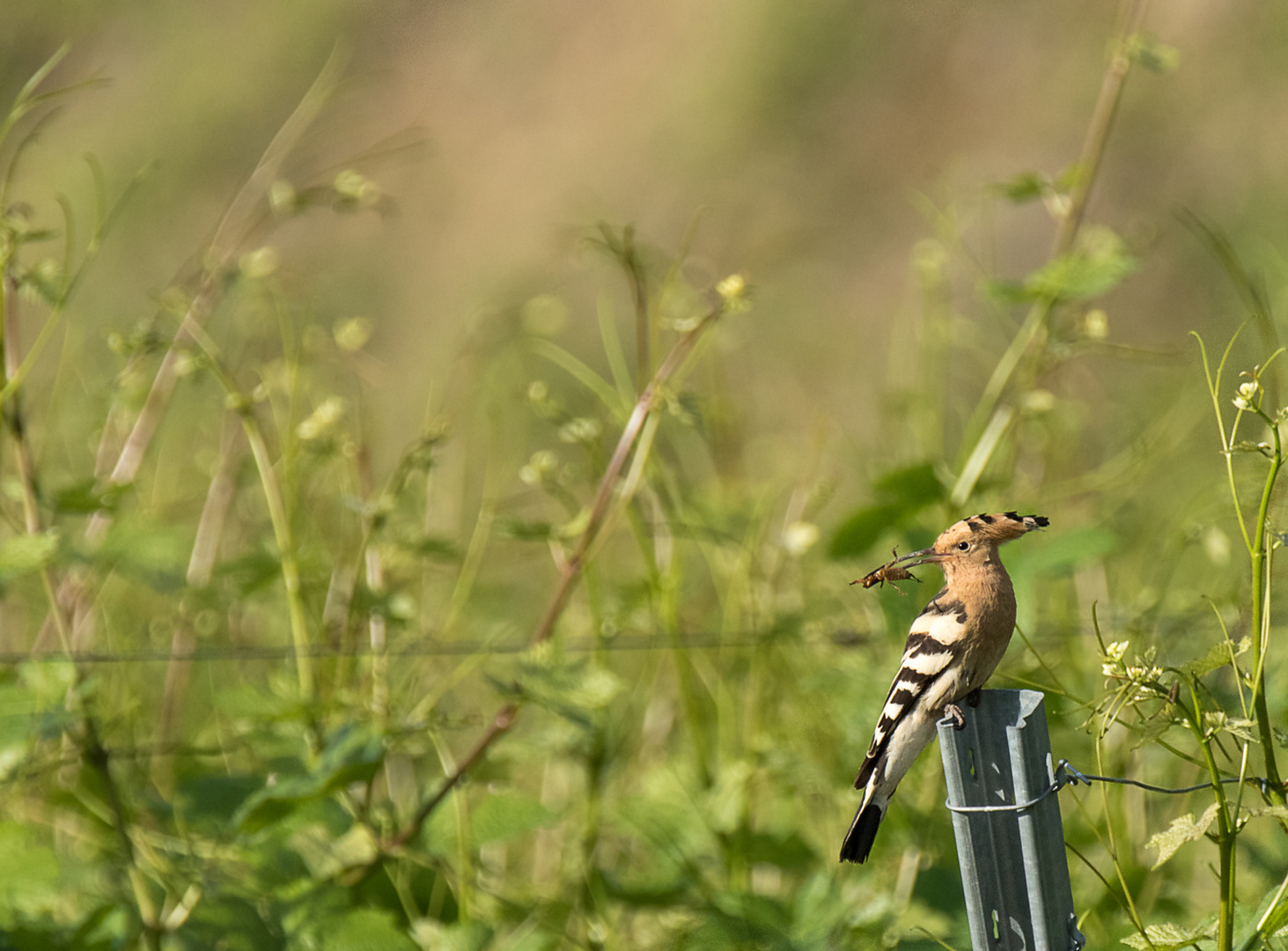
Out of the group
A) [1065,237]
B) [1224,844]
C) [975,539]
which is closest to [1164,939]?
[1224,844]

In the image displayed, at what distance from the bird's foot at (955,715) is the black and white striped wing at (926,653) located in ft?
0.06

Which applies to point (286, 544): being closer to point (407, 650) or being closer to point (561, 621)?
point (407, 650)

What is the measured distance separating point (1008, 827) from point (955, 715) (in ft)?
0.29

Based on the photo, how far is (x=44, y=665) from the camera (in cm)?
118

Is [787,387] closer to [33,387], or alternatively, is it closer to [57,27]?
[33,387]

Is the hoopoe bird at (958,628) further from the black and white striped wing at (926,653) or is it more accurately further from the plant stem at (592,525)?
the plant stem at (592,525)

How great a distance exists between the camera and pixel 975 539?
0.61m

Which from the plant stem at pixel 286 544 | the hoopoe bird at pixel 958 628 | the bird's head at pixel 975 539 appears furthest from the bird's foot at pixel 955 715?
the plant stem at pixel 286 544

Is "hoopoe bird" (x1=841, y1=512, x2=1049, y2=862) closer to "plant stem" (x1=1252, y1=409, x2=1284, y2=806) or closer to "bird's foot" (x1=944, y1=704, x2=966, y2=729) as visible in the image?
"bird's foot" (x1=944, y1=704, x2=966, y2=729)

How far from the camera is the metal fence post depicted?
2.23 feet

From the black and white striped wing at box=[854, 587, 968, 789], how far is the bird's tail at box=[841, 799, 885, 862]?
70 millimetres

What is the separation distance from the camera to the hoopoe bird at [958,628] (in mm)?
611

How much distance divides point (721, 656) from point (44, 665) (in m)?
1.06

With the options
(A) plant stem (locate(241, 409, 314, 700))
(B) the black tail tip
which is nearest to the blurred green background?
(A) plant stem (locate(241, 409, 314, 700))
